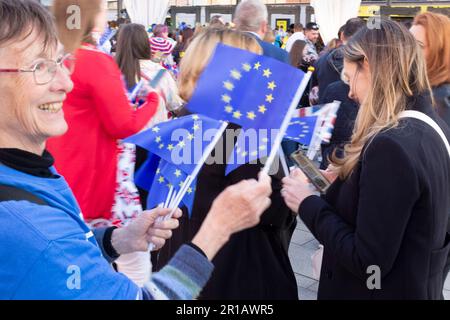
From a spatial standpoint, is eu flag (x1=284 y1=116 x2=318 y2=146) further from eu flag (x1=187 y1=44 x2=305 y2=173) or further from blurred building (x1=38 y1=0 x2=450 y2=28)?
blurred building (x1=38 y1=0 x2=450 y2=28)

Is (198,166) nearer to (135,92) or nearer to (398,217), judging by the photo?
(398,217)

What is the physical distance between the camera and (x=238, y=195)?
1432mm

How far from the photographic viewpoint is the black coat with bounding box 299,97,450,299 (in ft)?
5.28

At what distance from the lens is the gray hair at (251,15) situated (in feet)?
15.7

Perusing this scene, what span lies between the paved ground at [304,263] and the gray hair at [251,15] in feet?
6.75

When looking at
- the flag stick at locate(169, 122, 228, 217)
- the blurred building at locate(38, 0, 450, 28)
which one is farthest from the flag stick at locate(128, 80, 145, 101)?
the blurred building at locate(38, 0, 450, 28)

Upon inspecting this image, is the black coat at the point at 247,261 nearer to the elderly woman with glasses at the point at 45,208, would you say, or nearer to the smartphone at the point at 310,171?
the smartphone at the point at 310,171

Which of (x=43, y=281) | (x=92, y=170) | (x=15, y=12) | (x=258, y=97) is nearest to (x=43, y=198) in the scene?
(x=43, y=281)

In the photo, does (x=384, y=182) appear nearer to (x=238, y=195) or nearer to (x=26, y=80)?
(x=238, y=195)

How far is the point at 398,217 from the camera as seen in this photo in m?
1.62

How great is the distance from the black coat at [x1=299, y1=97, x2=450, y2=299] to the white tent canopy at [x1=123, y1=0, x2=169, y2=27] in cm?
1054

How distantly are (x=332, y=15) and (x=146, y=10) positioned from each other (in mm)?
4372

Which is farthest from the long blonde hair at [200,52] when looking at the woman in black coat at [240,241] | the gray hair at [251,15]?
the gray hair at [251,15]

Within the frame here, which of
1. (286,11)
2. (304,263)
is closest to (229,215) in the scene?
(304,263)
